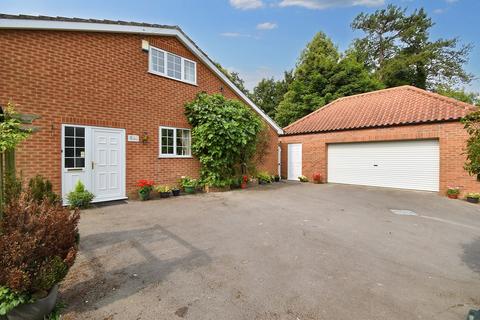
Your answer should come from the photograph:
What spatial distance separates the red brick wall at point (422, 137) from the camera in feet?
33.1

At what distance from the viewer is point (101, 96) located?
8156mm

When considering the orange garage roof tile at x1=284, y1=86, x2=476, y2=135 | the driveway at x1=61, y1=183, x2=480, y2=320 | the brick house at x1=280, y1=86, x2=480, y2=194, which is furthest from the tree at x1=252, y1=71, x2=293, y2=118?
the driveway at x1=61, y1=183, x2=480, y2=320

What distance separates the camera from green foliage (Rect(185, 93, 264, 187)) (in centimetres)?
1030

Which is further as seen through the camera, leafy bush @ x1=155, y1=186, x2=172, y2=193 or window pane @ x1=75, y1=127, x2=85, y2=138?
leafy bush @ x1=155, y1=186, x2=172, y2=193

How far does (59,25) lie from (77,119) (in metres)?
2.69

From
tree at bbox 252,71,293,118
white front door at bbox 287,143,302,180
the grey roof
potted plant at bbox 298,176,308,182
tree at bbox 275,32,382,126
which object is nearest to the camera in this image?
the grey roof

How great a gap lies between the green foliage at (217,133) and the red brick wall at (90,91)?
50 cm

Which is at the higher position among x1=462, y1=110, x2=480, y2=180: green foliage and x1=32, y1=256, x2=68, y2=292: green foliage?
x1=462, y1=110, x2=480, y2=180: green foliage

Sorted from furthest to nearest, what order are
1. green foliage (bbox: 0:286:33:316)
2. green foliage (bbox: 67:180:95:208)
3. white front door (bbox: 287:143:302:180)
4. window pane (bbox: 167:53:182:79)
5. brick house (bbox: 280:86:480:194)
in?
white front door (bbox: 287:143:302:180) → brick house (bbox: 280:86:480:194) → window pane (bbox: 167:53:182:79) → green foliage (bbox: 67:180:95:208) → green foliage (bbox: 0:286:33:316)

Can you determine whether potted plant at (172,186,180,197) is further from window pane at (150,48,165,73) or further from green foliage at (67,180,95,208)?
window pane at (150,48,165,73)

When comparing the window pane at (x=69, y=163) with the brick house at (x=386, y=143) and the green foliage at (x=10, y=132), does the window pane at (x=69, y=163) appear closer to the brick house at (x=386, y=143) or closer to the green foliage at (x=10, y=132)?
the green foliage at (x=10, y=132)

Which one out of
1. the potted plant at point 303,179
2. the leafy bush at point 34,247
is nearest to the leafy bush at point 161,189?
the leafy bush at point 34,247

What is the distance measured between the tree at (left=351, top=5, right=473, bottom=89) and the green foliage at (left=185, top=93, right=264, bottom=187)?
23.4 metres

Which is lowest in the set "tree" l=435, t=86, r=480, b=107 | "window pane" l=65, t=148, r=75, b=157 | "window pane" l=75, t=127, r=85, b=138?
"window pane" l=65, t=148, r=75, b=157
